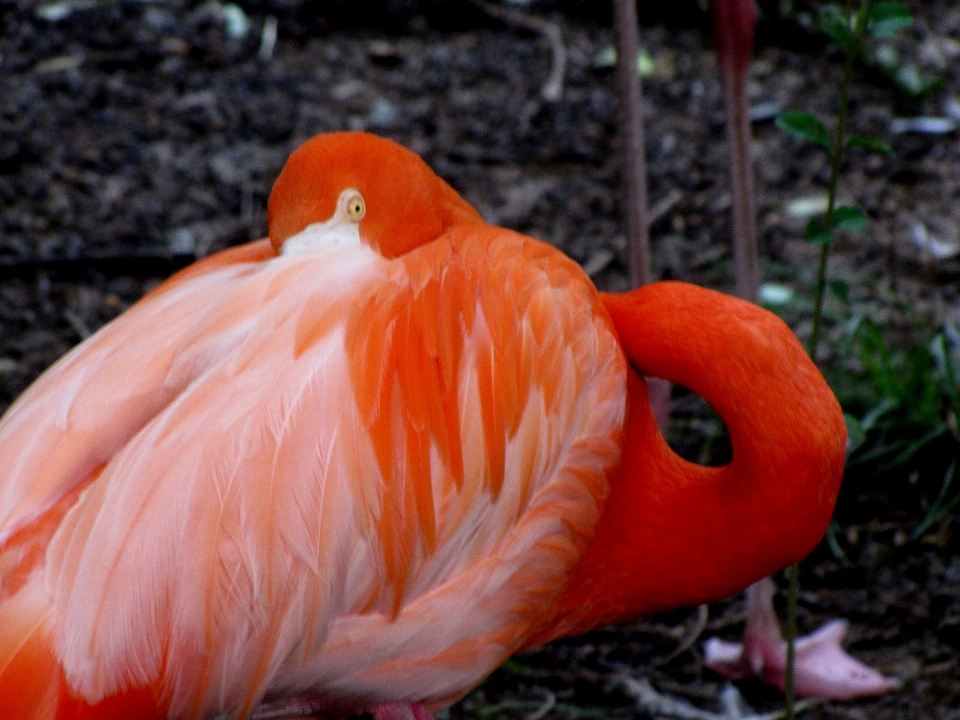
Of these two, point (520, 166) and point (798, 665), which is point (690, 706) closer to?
point (798, 665)

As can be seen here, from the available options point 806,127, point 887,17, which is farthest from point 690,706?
point 887,17

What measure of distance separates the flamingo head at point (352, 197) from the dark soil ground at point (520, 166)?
3.30 ft

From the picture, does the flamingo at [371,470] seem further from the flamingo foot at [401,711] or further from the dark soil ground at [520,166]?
the dark soil ground at [520,166]

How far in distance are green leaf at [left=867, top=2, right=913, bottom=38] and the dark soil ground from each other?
119 cm

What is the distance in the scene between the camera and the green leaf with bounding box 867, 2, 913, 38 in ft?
4.99

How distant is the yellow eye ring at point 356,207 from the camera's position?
5.11ft

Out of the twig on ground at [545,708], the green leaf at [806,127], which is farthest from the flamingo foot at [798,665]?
the green leaf at [806,127]

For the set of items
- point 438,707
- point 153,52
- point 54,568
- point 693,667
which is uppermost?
point 153,52

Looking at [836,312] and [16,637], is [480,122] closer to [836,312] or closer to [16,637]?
[836,312]

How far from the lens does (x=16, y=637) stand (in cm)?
125

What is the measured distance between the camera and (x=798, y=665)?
6.92ft

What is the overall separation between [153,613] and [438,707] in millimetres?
466

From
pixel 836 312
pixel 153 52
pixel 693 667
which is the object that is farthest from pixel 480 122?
pixel 693 667

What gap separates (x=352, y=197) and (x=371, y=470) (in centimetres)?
40
